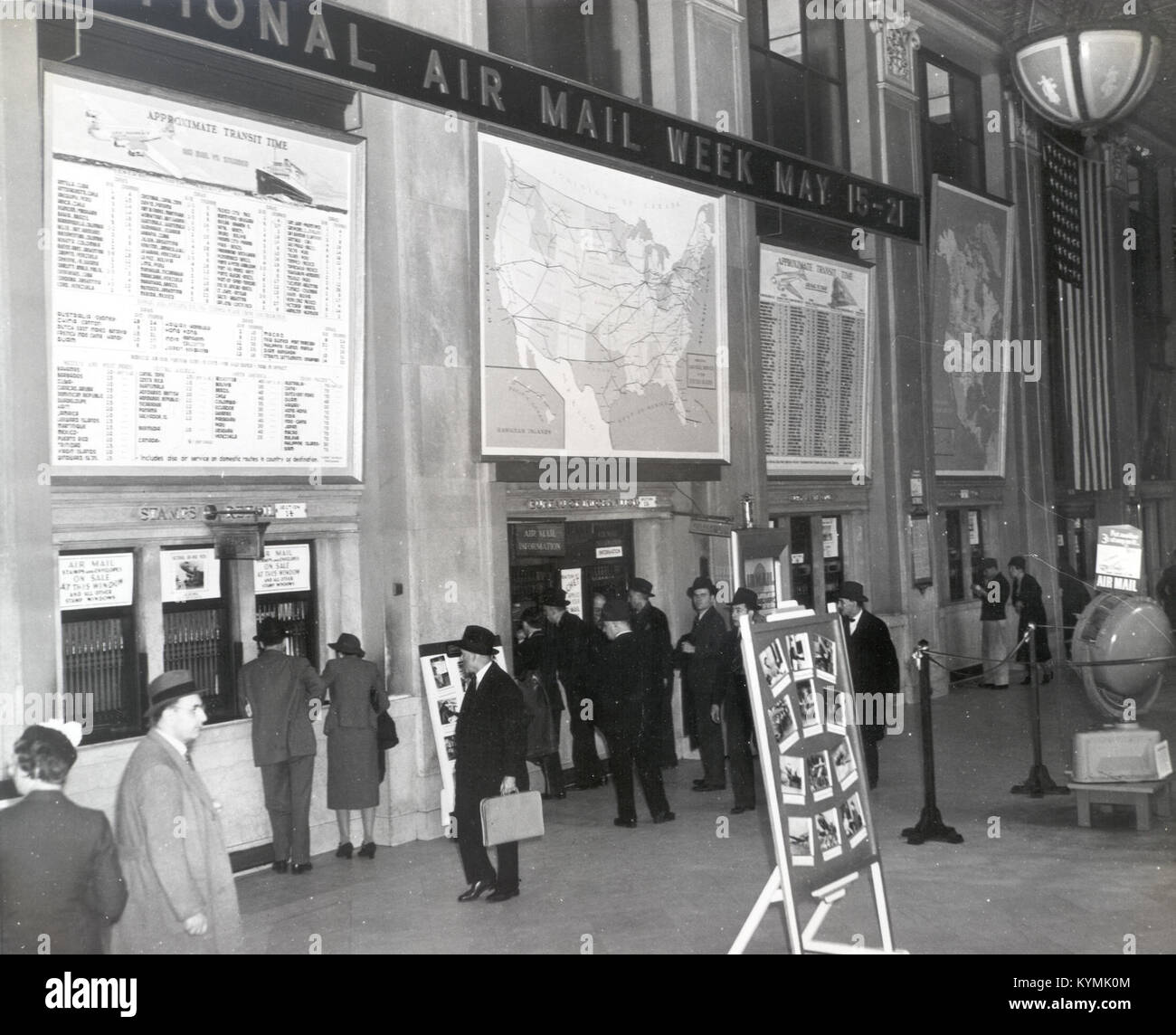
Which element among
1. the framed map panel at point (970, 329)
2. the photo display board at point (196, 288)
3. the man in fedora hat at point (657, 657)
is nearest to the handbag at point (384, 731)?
the photo display board at point (196, 288)

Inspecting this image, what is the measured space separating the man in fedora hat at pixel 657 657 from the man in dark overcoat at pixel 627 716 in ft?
0.18

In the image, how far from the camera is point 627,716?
388 inches

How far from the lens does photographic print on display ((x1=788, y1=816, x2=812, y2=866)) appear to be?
583cm

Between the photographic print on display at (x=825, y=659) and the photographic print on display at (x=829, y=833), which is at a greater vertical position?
the photographic print on display at (x=825, y=659)

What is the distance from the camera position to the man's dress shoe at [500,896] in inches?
319

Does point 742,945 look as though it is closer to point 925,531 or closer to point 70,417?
point 70,417

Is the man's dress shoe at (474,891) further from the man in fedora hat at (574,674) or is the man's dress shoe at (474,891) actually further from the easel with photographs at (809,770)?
the man in fedora hat at (574,674)

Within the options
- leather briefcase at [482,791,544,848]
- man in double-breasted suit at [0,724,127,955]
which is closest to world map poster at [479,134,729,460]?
leather briefcase at [482,791,544,848]

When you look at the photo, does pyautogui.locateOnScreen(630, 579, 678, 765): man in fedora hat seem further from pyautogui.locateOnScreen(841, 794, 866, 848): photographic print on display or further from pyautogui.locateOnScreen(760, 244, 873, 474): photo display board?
pyautogui.locateOnScreen(841, 794, 866, 848): photographic print on display

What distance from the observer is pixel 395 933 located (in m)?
7.45

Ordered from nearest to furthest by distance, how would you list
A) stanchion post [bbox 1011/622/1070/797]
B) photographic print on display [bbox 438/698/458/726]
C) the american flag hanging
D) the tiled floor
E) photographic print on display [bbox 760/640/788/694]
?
photographic print on display [bbox 760/640/788/694] < the tiled floor < photographic print on display [bbox 438/698/458/726] < stanchion post [bbox 1011/622/1070/797] < the american flag hanging

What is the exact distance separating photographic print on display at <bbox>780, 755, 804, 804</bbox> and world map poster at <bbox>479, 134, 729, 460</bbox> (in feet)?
17.6

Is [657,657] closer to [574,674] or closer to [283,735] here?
[574,674]

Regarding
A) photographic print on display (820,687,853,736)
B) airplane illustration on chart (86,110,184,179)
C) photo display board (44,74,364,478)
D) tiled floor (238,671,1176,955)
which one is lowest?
tiled floor (238,671,1176,955)
